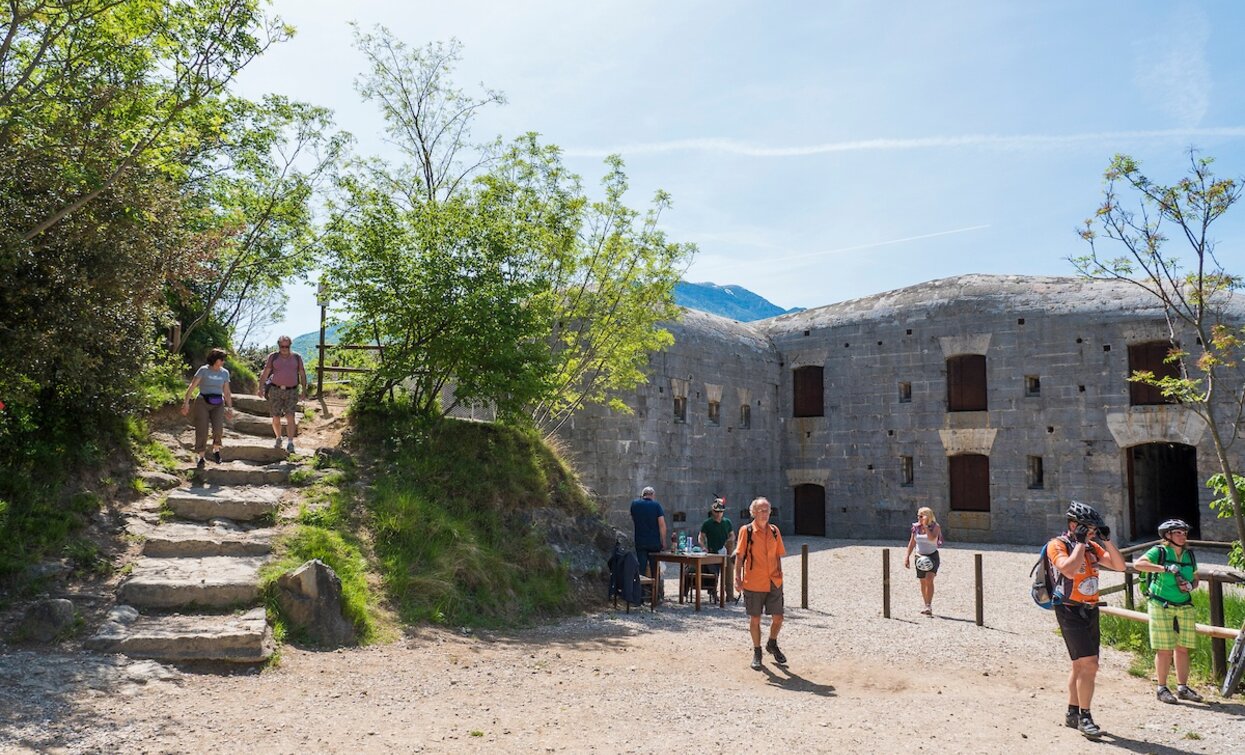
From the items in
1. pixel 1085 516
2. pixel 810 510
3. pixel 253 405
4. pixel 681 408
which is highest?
pixel 681 408

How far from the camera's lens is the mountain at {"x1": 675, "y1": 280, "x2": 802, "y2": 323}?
15996 centimetres

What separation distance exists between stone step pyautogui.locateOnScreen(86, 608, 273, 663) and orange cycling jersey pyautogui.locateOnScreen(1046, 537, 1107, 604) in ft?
18.6

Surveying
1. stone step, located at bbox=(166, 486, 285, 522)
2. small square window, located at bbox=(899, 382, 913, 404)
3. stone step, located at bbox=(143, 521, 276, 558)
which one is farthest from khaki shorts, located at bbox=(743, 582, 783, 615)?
small square window, located at bbox=(899, 382, 913, 404)

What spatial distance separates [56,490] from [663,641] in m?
5.92

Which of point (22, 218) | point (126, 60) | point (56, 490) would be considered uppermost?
point (126, 60)

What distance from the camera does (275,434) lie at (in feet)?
36.6

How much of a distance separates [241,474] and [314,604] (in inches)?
112

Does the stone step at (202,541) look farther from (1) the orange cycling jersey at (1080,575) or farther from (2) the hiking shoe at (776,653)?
(1) the orange cycling jersey at (1080,575)

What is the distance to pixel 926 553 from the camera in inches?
435

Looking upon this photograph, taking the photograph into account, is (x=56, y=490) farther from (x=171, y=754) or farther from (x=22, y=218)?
(x=171, y=754)

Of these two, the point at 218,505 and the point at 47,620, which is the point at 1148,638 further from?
the point at 47,620

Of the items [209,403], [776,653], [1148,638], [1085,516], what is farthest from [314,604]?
[1148,638]

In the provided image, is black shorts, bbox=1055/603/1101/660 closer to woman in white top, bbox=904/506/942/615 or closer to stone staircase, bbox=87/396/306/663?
woman in white top, bbox=904/506/942/615

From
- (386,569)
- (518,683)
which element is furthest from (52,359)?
(518,683)
